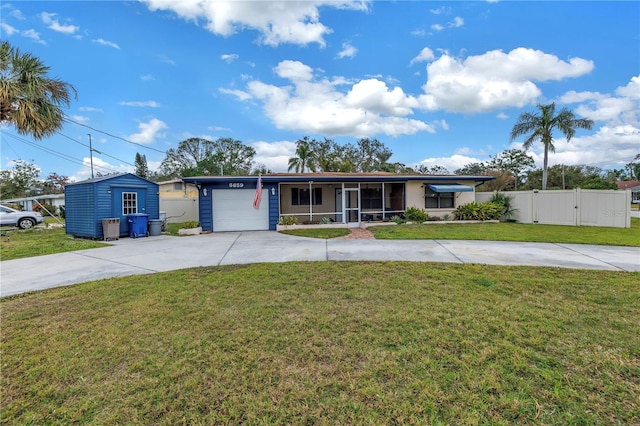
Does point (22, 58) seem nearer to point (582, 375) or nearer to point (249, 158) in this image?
point (582, 375)

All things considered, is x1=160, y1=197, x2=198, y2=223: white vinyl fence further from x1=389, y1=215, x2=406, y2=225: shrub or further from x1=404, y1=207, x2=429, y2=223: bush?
x1=404, y1=207, x2=429, y2=223: bush

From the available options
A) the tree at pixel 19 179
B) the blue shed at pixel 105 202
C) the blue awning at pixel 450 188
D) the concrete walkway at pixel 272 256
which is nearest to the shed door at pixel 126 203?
the blue shed at pixel 105 202

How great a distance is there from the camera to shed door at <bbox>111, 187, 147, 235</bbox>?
1184cm

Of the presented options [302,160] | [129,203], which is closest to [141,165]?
[302,160]

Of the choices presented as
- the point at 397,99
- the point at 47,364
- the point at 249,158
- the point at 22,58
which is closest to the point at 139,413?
the point at 47,364

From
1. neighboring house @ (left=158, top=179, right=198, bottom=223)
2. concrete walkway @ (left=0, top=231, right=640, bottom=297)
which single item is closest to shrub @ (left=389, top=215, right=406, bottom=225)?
concrete walkway @ (left=0, top=231, right=640, bottom=297)

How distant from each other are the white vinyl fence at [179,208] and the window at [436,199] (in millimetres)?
15143

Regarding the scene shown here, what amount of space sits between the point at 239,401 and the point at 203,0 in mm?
12564

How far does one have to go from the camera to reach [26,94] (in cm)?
866

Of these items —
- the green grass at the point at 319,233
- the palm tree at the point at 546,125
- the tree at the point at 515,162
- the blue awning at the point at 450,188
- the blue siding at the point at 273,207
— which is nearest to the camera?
the green grass at the point at 319,233

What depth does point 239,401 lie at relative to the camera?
215 centimetres

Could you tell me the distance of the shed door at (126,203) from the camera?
38.8ft

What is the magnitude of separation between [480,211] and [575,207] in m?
4.01

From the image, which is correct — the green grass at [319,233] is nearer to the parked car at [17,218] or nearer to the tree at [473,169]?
the parked car at [17,218]
